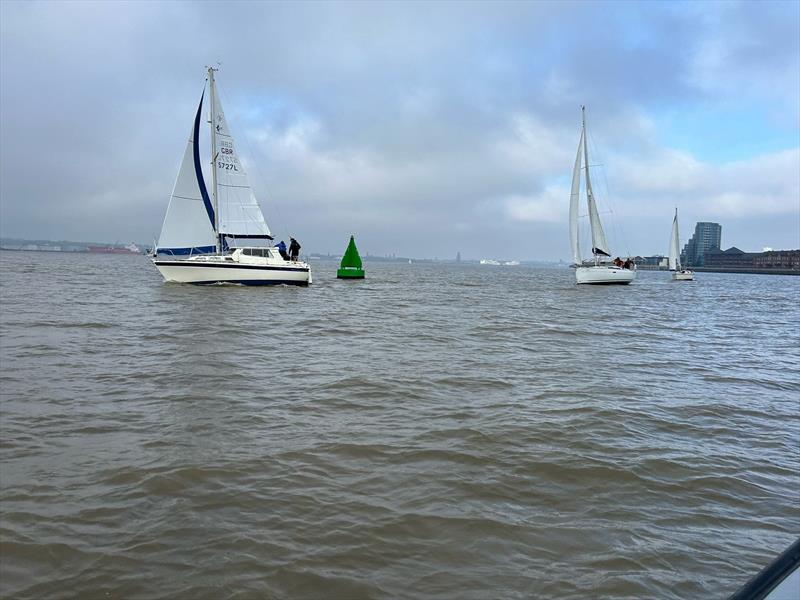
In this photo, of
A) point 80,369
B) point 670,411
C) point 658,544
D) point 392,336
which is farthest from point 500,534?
point 392,336

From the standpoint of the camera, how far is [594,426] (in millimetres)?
6074

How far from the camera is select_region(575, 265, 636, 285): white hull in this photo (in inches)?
Result: 1722

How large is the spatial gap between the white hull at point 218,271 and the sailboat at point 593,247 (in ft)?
85.8

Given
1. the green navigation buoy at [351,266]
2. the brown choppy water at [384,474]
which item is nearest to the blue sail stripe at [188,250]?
the green navigation buoy at [351,266]

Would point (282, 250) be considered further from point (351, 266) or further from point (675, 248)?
point (675, 248)

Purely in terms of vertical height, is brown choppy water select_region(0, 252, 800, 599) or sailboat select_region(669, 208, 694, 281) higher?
sailboat select_region(669, 208, 694, 281)

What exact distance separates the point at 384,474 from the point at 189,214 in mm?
27687

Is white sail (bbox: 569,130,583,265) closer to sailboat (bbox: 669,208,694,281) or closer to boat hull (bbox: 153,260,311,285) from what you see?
boat hull (bbox: 153,260,311,285)

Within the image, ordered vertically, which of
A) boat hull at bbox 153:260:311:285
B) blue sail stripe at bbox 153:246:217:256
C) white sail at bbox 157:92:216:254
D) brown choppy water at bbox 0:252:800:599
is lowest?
brown choppy water at bbox 0:252:800:599

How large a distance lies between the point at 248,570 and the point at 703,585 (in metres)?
2.62

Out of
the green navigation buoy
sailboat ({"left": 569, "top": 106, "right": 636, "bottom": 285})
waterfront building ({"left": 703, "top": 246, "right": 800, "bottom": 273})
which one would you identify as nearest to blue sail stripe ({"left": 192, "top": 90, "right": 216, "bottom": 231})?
the green navigation buoy

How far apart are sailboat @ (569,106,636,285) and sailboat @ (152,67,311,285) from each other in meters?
24.7

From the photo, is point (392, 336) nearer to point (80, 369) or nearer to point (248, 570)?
point (80, 369)

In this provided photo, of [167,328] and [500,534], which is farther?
[167,328]
